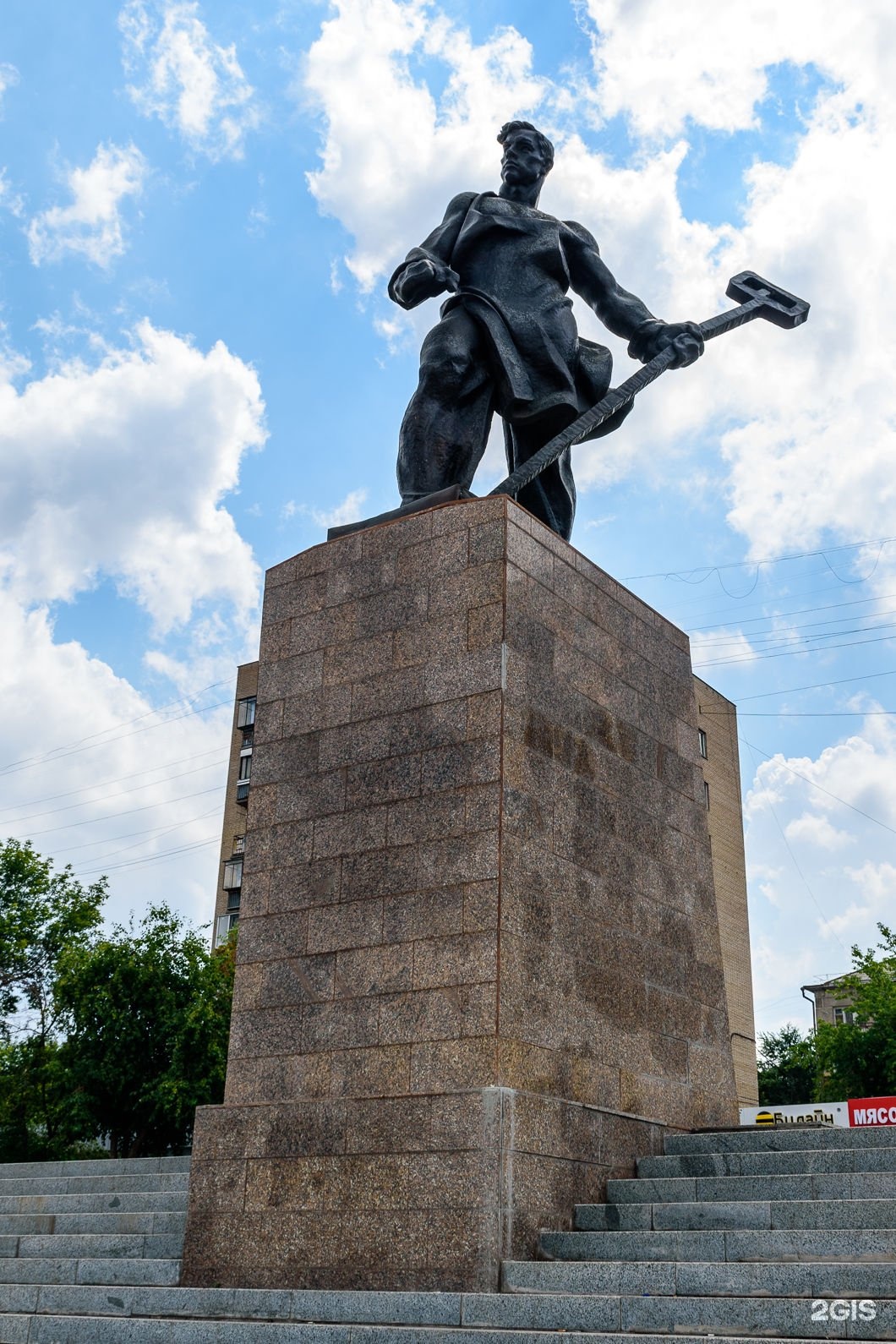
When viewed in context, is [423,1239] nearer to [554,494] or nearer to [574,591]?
Answer: [574,591]

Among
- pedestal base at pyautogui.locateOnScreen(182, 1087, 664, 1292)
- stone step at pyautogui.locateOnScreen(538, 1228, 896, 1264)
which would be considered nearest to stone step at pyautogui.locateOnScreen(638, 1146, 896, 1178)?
pedestal base at pyautogui.locateOnScreen(182, 1087, 664, 1292)

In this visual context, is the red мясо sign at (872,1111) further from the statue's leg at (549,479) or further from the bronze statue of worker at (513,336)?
the bronze statue of worker at (513,336)

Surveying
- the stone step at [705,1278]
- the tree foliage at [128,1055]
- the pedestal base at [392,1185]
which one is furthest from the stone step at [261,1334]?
the tree foliage at [128,1055]

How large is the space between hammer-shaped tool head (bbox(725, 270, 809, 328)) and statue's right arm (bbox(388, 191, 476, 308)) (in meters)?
2.40

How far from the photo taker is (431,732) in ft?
26.6

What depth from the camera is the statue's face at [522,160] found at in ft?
34.7

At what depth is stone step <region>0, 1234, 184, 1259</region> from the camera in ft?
26.6

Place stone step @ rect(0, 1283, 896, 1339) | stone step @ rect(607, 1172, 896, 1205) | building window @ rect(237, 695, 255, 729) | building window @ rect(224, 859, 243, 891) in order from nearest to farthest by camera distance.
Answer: stone step @ rect(0, 1283, 896, 1339) < stone step @ rect(607, 1172, 896, 1205) < building window @ rect(224, 859, 243, 891) < building window @ rect(237, 695, 255, 729)

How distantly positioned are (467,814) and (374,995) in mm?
1205

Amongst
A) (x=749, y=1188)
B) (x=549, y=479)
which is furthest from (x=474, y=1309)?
(x=549, y=479)

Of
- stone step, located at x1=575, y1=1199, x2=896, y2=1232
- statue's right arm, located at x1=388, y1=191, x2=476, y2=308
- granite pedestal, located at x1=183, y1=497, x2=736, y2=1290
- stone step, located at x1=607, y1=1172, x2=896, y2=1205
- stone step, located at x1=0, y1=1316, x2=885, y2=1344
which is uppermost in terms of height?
statue's right arm, located at x1=388, y1=191, x2=476, y2=308

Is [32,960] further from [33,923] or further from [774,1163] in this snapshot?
[774,1163]

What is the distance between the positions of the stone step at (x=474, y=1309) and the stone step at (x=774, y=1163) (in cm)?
181

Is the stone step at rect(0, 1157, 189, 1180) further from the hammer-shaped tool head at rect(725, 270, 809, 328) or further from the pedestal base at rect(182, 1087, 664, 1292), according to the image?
the hammer-shaped tool head at rect(725, 270, 809, 328)
